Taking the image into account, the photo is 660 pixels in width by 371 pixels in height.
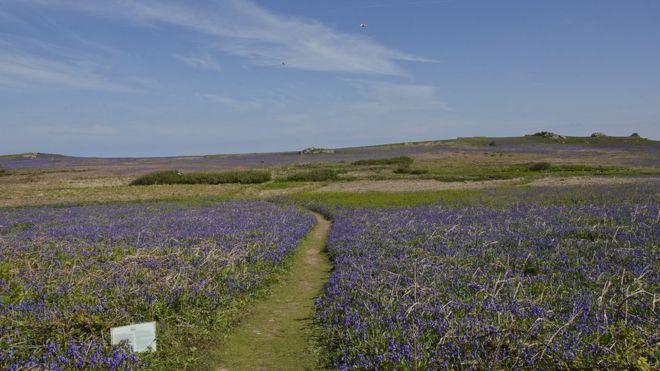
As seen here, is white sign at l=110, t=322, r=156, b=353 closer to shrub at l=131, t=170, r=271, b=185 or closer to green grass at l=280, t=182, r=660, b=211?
green grass at l=280, t=182, r=660, b=211

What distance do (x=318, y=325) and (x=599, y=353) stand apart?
191 inches

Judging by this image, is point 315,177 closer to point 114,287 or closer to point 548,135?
point 114,287

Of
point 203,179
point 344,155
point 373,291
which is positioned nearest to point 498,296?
point 373,291

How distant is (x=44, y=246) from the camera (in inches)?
510

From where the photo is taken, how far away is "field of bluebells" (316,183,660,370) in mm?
5641

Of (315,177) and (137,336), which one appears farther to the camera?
→ (315,177)

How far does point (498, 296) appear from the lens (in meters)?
8.02

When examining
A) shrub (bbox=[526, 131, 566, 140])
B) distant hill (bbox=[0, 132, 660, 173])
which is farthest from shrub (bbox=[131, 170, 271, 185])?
shrub (bbox=[526, 131, 566, 140])

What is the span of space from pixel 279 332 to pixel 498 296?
4177 mm

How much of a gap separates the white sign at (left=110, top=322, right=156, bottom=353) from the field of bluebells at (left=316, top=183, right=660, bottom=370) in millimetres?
2808

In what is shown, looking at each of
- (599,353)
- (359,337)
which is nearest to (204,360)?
(359,337)

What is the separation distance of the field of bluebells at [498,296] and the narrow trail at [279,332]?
0.49 metres

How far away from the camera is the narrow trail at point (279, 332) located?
285 inches

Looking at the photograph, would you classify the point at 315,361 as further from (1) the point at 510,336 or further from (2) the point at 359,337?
(1) the point at 510,336
